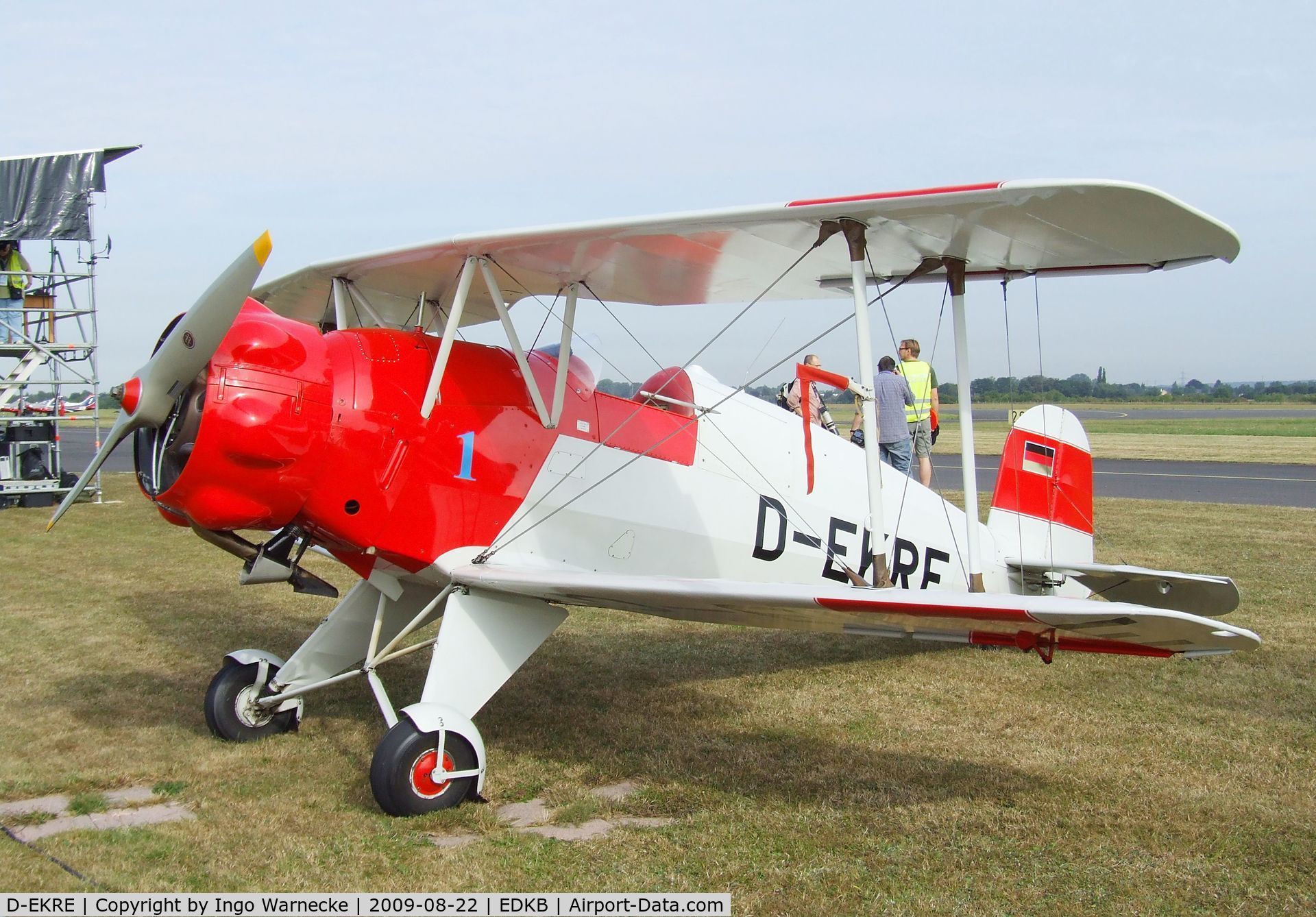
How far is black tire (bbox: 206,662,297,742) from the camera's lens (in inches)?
191

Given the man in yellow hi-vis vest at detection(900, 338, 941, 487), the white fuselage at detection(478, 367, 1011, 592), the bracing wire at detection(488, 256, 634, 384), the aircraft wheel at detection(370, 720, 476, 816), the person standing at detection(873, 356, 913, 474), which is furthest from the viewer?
the person standing at detection(873, 356, 913, 474)

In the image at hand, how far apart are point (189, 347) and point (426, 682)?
5.72 feet

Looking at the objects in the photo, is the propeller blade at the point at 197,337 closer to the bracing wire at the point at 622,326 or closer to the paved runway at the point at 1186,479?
the bracing wire at the point at 622,326

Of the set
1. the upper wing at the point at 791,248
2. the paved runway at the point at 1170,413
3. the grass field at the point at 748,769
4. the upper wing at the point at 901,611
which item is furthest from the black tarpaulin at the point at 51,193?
the paved runway at the point at 1170,413

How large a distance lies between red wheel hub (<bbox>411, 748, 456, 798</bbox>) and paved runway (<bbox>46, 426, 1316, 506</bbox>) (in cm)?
1082

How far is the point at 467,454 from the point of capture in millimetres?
4570

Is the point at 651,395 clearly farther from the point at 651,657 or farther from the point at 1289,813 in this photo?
the point at 1289,813

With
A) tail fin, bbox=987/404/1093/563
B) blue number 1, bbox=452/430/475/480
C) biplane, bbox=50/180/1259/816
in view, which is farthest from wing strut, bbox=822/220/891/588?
tail fin, bbox=987/404/1093/563

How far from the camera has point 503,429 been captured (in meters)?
4.71

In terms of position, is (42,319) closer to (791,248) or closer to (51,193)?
(51,193)

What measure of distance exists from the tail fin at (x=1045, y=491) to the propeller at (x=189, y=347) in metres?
4.39

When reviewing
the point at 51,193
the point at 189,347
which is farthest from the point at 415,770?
the point at 51,193

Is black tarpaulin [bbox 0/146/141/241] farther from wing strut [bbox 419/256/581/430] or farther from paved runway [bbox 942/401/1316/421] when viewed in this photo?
paved runway [bbox 942/401/1316/421]

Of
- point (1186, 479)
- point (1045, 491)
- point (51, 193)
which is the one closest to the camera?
point (1045, 491)
